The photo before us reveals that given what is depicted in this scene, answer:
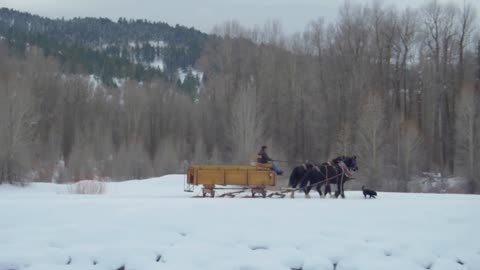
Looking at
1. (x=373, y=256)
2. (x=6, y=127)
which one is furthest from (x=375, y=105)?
(x=373, y=256)

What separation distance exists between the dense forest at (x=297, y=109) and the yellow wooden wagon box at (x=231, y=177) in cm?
1833

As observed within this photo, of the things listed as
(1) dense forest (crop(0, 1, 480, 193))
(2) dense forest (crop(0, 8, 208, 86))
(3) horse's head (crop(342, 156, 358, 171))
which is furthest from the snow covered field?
(2) dense forest (crop(0, 8, 208, 86))

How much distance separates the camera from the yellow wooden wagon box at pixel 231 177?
61.3 feet

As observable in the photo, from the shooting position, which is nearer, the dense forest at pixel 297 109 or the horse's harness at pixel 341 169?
the horse's harness at pixel 341 169

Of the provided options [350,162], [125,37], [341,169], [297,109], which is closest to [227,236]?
[341,169]

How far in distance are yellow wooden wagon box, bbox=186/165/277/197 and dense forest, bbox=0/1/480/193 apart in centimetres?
1833

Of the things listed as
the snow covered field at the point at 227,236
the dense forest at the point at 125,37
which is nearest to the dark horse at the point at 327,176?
the snow covered field at the point at 227,236

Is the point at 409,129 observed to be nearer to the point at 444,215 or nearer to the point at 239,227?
the point at 444,215

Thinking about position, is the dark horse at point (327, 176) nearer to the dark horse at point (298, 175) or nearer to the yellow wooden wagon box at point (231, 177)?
the dark horse at point (298, 175)

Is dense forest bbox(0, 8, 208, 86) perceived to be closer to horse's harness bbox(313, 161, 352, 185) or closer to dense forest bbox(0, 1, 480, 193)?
dense forest bbox(0, 1, 480, 193)

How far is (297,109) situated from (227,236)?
3941 centimetres

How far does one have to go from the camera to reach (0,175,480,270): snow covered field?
456 inches

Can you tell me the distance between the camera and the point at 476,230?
47.4 feet

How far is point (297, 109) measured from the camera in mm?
51406
